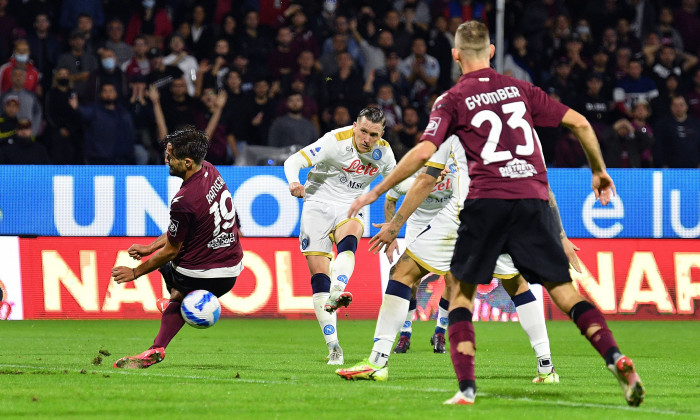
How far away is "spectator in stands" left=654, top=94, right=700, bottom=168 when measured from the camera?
18.4 metres

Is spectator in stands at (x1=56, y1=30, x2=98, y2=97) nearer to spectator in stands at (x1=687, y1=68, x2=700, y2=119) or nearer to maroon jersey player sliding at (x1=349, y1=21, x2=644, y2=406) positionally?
spectator in stands at (x1=687, y1=68, x2=700, y2=119)

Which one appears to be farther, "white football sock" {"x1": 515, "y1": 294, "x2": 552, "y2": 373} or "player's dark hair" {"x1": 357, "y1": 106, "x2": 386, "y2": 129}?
"player's dark hair" {"x1": 357, "y1": 106, "x2": 386, "y2": 129}

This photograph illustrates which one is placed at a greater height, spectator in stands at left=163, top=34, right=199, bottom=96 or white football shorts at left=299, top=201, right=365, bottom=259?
spectator in stands at left=163, top=34, right=199, bottom=96

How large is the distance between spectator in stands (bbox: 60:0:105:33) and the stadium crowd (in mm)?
25

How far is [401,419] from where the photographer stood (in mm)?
5910

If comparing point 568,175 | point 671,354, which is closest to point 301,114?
point 568,175

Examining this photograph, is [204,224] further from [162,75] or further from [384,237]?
[162,75]

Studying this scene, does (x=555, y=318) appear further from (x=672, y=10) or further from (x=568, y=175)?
(x=672, y=10)

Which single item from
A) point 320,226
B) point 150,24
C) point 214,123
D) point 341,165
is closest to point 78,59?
point 150,24

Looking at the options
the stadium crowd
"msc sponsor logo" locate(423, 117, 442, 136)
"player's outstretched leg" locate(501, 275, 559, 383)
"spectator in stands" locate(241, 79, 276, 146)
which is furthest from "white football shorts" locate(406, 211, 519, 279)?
"spectator in stands" locate(241, 79, 276, 146)

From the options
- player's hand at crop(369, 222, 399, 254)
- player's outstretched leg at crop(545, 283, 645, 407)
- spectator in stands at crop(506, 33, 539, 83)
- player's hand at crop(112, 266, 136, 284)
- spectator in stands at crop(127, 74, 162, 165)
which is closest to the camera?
player's outstretched leg at crop(545, 283, 645, 407)

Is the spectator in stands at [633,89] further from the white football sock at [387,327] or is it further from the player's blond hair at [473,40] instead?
the player's blond hair at [473,40]

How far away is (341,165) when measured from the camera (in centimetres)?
1050

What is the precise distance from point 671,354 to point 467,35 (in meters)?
6.01
